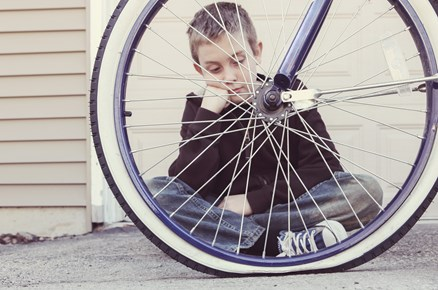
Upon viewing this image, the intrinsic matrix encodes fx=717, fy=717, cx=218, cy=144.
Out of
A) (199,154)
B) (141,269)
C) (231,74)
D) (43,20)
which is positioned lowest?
(141,269)

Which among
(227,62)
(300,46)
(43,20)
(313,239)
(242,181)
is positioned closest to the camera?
(300,46)

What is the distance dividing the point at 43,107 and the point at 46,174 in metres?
0.29

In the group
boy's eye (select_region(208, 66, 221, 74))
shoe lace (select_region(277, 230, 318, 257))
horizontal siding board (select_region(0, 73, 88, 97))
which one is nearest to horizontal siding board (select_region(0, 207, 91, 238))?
horizontal siding board (select_region(0, 73, 88, 97))

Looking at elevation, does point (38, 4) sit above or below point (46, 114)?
above

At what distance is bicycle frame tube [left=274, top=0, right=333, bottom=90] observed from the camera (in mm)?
1641

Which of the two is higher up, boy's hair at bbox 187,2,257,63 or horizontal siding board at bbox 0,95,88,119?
boy's hair at bbox 187,2,257,63

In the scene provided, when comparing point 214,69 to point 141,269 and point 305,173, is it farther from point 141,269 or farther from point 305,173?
point 141,269

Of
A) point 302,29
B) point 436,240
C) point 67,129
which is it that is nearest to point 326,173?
point 302,29

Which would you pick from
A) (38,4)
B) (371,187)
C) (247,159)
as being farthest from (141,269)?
(38,4)

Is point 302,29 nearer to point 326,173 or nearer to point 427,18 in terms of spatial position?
point 427,18

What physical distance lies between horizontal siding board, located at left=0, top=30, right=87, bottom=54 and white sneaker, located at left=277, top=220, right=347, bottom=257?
5.12 feet

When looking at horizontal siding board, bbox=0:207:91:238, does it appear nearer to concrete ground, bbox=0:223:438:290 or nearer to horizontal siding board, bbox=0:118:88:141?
concrete ground, bbox=0:223:438:290

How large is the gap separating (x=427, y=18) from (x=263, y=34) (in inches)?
59.4

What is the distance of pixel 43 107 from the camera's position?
3082 mm
